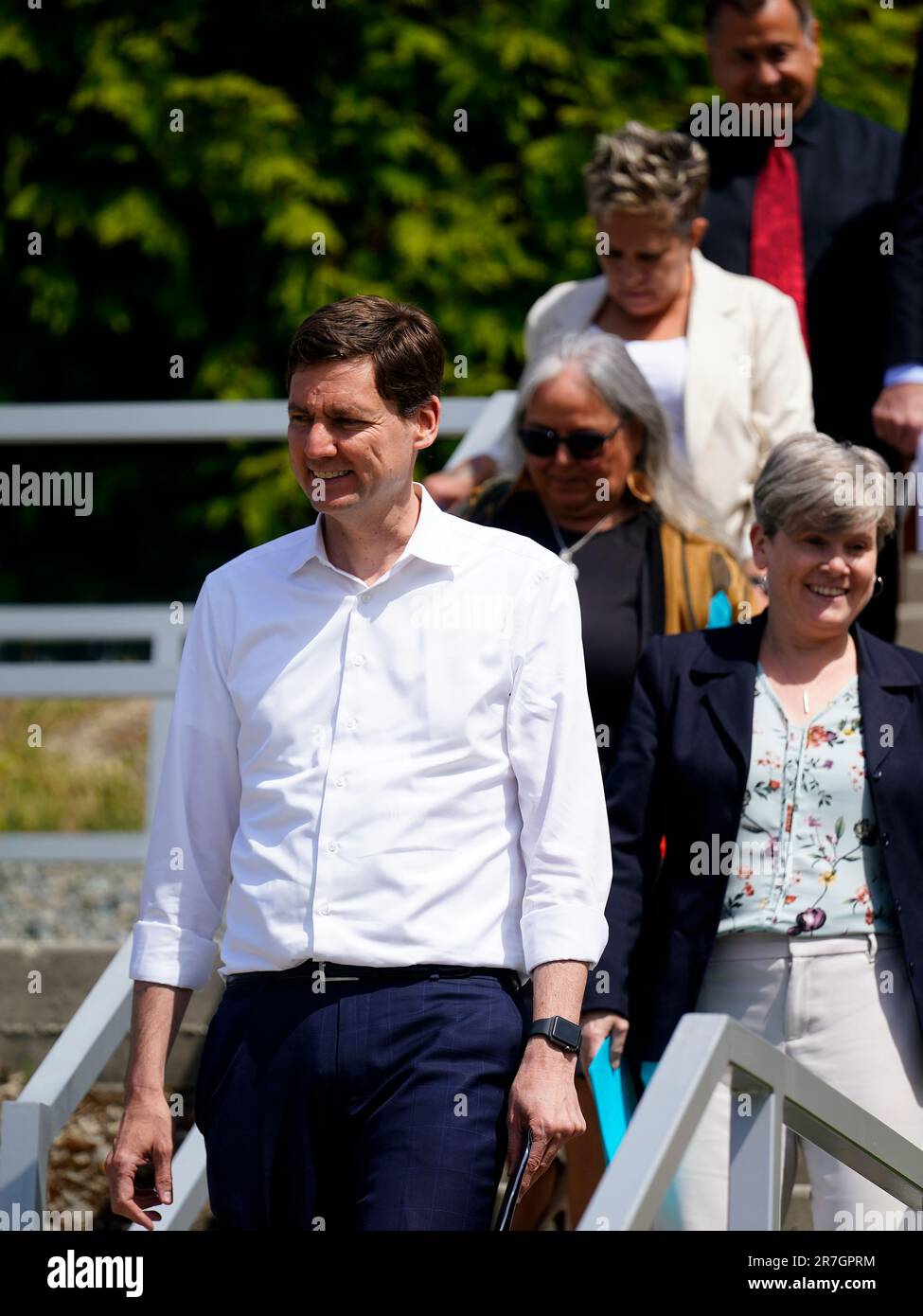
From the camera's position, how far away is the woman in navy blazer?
3.26 metres

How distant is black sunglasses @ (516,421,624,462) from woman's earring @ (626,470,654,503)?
103mm

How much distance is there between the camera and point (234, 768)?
288cm

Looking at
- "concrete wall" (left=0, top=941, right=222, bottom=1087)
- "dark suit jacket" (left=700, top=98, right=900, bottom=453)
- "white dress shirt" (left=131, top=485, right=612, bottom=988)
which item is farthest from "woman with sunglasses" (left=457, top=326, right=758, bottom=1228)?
"concrete wall" (left=0, top=941, right=222, bottom=1087)

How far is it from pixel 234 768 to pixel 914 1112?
1.27m

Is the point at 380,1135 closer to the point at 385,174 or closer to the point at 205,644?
the point at 205,644

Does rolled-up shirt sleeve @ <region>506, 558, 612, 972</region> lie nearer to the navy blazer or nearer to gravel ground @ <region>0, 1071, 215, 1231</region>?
the navy blazer

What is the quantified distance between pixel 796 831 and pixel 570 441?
3.28 ft

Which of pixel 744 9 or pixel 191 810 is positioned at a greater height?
pixel 744 9

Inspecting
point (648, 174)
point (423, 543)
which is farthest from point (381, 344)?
point (648, 174)

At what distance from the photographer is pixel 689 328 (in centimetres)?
450

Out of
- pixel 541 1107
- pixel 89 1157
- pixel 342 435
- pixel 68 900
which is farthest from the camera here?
pixel 68 900

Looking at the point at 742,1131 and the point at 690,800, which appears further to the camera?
the point at 690,800

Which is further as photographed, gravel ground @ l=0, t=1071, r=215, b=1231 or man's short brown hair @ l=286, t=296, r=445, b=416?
gravel ground @ l=0, t=1071, r=215, b=1231

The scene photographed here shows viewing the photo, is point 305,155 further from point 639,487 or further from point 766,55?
point 639,487
